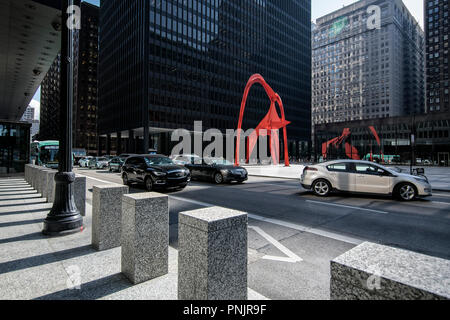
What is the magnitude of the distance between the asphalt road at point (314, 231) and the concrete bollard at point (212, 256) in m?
0.93

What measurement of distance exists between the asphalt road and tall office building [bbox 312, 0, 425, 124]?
13638 centimetres

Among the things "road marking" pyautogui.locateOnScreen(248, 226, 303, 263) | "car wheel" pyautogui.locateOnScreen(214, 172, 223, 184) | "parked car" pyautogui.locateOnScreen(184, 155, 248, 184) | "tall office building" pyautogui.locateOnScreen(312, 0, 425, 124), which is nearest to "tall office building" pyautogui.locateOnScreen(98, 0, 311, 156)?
"parked car" pyautogui.locateOnScreen(184, 155, 248, 184)

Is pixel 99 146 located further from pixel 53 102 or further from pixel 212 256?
pixel 212 256

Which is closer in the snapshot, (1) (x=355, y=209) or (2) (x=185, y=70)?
(1) (x=355, y=209)

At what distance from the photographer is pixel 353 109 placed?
132 m

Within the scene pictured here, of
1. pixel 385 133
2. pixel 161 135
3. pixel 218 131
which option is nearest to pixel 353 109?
pixel 385 133

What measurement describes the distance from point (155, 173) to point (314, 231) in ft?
27.0

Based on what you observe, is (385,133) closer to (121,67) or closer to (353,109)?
(353,109)

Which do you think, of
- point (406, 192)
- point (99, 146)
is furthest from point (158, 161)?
point (99, 146)

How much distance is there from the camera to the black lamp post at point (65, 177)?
17.0 feet

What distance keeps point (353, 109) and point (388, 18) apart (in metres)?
44.3

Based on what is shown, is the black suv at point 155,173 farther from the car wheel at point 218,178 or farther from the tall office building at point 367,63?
the tall office building at point 367,63

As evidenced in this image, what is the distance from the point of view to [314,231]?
5.64m

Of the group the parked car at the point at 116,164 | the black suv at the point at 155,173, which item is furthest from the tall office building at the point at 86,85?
the black suv at the point at 155,173
